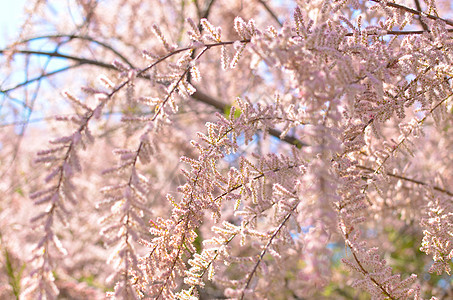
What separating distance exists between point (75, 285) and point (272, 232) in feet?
5.46

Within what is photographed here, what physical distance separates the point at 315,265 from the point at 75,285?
71.9 inches

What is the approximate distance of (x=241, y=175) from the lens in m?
0.70

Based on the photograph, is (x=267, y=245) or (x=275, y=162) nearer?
(x=267, y=245)

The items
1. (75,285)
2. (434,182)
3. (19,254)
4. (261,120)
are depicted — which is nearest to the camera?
(261,120)

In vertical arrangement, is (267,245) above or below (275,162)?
below

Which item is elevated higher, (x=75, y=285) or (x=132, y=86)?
(x=132, y=86)

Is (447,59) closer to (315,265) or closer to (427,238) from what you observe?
(427,238)

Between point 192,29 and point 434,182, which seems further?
point 434,182

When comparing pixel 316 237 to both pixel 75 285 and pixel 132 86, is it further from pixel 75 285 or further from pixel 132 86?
pixel 75 285

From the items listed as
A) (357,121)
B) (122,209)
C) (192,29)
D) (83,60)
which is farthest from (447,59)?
(83,60)

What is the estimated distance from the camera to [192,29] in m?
0.60

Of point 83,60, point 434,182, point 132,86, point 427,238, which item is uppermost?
point 83,60

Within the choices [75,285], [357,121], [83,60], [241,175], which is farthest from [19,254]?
[357,121]

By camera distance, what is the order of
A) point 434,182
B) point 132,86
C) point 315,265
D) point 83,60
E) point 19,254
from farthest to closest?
1. point 19,254
2. point 83,60
3. point 434,182
4. point 132,86
5. point 315,265
